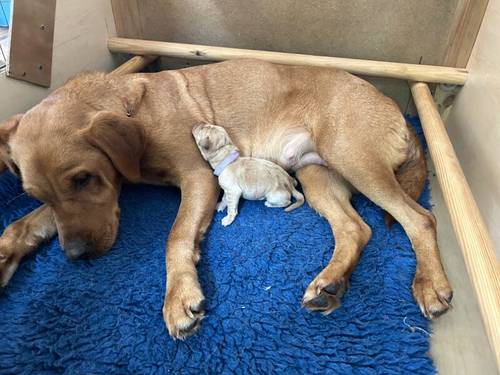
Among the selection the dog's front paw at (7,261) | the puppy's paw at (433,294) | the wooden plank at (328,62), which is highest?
the wooden plank at (328,62)

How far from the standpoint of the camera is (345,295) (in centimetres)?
200

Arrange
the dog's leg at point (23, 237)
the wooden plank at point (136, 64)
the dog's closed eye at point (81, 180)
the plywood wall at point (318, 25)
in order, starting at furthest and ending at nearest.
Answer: the wooden plank at point (136, 64) → the plywood wall at point (318, 25) → the dog's leg at point (23, 237) → the dog's closed eye at point (81, 180)

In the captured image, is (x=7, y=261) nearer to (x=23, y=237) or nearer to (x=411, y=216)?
(x=23, y=237)

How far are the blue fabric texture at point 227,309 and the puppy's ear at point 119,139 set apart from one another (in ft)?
1.53

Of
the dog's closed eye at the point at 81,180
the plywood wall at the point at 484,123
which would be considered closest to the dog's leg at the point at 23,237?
the dog's closed eye at the point at 81,180

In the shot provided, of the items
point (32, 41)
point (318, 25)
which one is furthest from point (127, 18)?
point (318, 25)

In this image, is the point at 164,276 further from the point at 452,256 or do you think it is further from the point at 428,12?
the point at 428,12

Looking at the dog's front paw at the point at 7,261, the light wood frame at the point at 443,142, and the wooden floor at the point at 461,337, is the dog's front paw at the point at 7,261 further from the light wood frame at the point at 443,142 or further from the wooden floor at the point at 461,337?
the wooden floor at the point at 461,337

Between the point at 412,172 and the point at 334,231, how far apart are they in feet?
2.01

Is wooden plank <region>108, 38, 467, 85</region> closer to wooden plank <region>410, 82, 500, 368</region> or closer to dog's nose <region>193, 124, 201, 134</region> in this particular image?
wooden plank <region>410, 82, 500, 368</region>

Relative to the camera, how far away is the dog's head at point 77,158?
194cm

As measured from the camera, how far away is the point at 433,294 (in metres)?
1.88

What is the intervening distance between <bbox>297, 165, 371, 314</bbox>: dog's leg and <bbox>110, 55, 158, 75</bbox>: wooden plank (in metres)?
1.57

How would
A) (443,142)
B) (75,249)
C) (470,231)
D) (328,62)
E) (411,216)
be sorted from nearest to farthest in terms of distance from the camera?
(470,231), (75,249), (411,216), (443,142), (328,62)
